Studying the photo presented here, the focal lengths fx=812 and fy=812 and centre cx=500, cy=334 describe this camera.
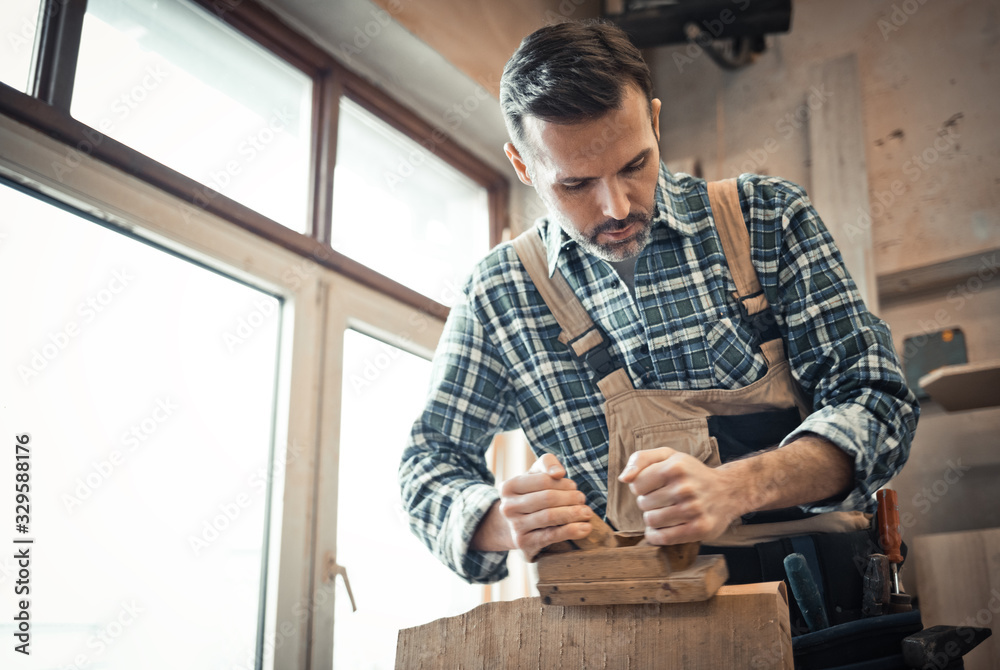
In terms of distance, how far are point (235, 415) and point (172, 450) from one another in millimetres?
201

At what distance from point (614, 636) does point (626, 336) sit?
22.5 inches

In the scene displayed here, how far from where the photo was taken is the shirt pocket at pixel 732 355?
132cm

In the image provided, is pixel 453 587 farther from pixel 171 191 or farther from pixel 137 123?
pixel 137 123

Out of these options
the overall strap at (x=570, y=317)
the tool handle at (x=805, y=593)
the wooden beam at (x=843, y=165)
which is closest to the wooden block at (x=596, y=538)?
the tool handle at (x=805, y=593)

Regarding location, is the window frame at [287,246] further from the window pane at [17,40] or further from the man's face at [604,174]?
the man's face at [604,174]

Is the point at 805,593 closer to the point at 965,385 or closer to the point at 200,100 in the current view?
the point at 965,385

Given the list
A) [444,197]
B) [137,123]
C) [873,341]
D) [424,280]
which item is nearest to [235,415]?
[137,123]

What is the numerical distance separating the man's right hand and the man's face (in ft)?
1.51

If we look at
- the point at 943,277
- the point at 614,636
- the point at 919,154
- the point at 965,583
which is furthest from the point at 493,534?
the point at 919,154

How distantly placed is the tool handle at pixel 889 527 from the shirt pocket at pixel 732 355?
10.7 inches

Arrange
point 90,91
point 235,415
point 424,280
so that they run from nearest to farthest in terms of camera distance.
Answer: point 90,91, point 235,415, point 424,280

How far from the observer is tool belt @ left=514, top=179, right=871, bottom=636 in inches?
49.1

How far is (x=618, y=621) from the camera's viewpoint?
3.10ft

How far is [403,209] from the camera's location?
273cm
